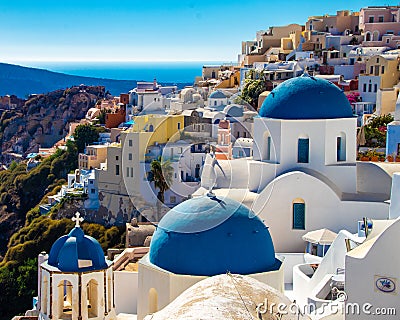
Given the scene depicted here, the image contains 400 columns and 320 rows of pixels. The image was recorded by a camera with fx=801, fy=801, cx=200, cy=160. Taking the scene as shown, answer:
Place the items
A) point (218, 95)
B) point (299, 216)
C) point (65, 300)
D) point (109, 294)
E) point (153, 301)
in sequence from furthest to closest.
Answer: point (218, 95)
point (299, 216)
point (65, 300)
point (109, 294)
point (153, 301)

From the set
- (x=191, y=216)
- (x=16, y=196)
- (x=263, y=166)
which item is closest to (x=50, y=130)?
(x=16, y=196)

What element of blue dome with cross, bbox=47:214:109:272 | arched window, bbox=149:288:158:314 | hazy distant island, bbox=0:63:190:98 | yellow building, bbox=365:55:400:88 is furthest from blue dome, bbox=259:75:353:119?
hazy distant island, bbox=0:63:190:98

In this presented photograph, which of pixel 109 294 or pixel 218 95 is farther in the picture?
pixel 218 95

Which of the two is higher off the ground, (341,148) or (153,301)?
(341,148)

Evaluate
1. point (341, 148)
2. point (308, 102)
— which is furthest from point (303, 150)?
point (308, 102)

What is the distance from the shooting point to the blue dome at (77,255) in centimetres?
1623

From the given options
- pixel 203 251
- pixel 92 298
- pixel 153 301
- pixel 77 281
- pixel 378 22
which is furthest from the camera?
pixel 378 22

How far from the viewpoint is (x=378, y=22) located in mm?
58719

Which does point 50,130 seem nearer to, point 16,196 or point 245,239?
point 16,196

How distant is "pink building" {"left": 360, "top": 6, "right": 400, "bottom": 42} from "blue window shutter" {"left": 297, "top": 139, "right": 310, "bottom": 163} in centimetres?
3557

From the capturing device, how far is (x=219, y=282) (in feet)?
36.0

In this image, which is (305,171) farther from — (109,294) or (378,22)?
(378,22)

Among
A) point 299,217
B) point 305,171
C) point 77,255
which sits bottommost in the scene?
point 77,255

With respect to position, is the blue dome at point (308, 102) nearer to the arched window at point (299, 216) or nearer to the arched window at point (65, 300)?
the arched window at point (299, 216)
